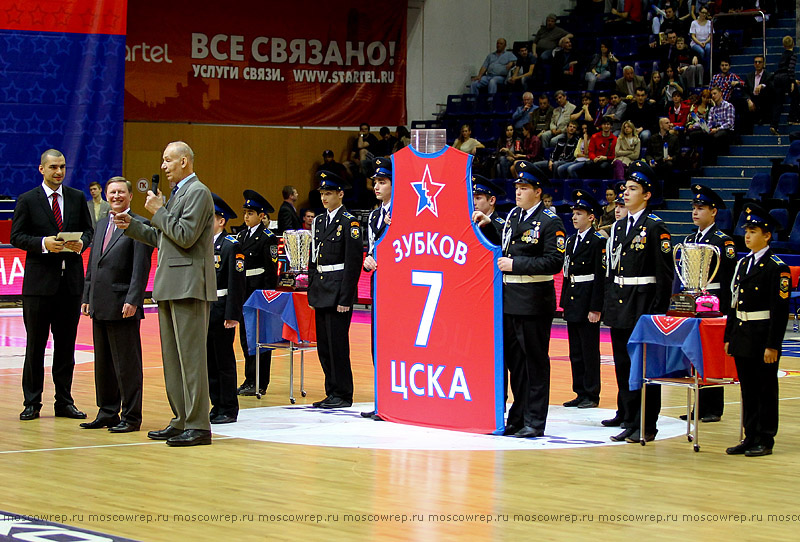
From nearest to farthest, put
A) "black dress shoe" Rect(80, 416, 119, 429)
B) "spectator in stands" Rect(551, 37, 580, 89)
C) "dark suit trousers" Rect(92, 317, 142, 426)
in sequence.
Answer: "dark suit trousers" Rect(92, 317, 142, 426), "black dress shoe" Rect(80, 416, 119, 429), "spectator in stands" Rect(551, 37, 580, 89)

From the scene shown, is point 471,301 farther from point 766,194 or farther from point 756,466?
point 766,194

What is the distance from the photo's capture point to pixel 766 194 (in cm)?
1775

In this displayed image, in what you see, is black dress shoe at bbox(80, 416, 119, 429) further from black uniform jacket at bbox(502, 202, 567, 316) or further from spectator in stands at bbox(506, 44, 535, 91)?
spectator in stands at bbox(506, 44, 535, 91)

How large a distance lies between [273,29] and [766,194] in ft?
35.9

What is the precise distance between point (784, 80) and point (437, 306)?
39.9ft

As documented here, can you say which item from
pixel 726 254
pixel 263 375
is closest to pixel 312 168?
pixel 263 375

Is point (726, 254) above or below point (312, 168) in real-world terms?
below

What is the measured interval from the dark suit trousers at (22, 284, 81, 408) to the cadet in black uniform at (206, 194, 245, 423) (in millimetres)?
1119

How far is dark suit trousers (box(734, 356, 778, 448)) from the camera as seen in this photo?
8.05 metres

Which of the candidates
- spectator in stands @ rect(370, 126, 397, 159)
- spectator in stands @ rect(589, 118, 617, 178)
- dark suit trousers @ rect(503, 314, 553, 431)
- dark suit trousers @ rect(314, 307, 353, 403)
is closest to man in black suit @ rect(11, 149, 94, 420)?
dark suit trousers @ rect(314, 307, 353, 403)

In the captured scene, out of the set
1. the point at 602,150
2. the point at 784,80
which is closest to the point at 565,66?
the point at 602,150

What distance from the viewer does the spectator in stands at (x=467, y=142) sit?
21.6 meters

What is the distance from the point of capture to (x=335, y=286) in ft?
33.4

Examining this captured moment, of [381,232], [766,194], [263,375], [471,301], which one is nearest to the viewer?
[471,301]
